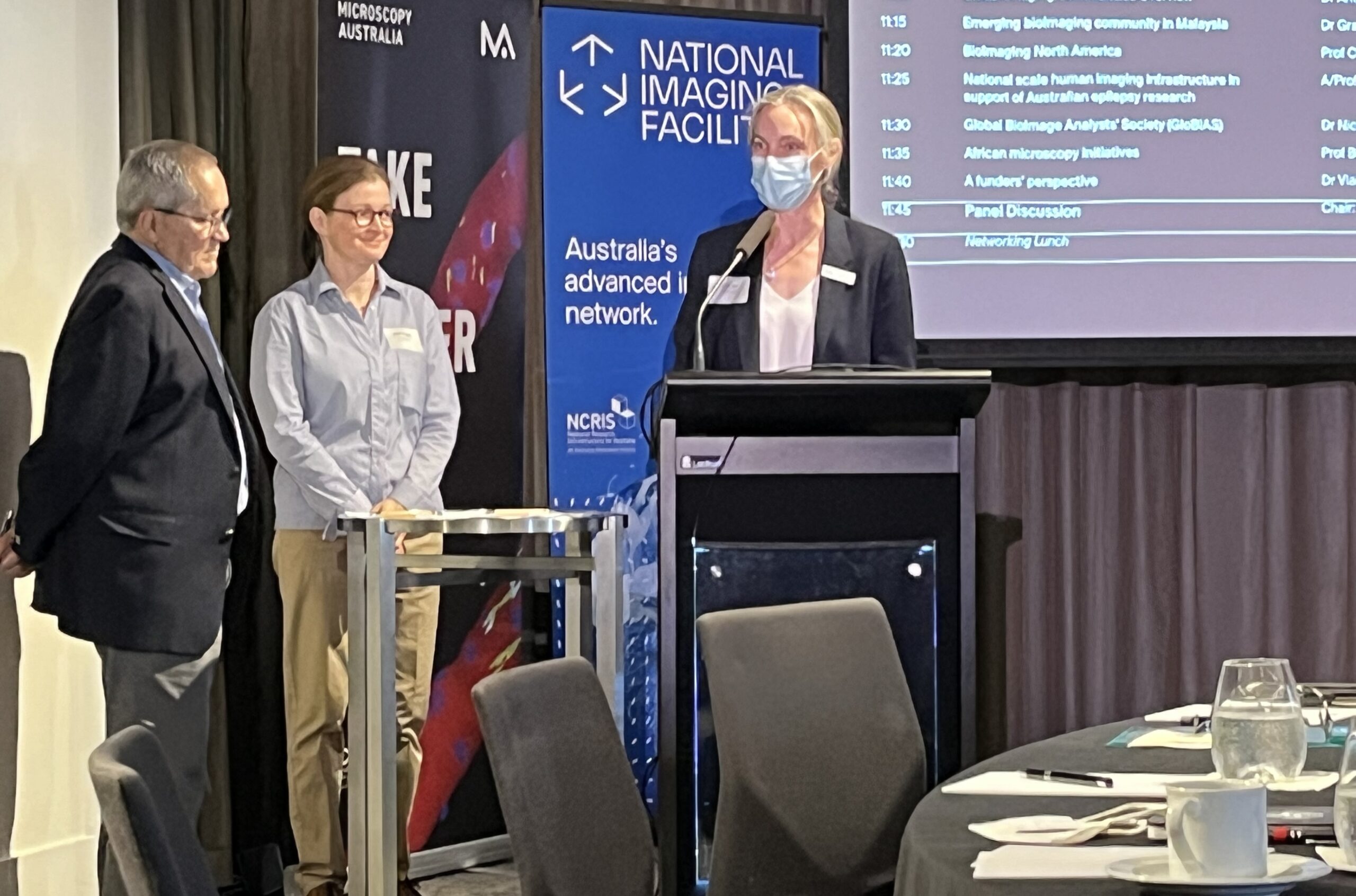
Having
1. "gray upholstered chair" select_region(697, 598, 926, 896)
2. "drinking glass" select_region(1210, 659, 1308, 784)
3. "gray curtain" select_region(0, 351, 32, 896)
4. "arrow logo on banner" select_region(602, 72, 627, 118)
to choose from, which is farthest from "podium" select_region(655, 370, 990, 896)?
"arrow logo on banner" select_region(602, 72, 627, 118)

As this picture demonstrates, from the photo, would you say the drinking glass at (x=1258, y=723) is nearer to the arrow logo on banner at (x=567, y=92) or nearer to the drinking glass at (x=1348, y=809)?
the drinking glass at (x=1348, y=809)

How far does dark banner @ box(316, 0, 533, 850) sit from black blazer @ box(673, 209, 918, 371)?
96 cm

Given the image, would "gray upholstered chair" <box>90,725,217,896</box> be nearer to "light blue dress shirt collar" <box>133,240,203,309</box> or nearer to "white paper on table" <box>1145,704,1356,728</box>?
"white paper on table" <box>1145,704,1356,728</box>

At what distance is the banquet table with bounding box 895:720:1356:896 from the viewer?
139 cm

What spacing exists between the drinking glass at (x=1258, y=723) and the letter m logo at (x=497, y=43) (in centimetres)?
311

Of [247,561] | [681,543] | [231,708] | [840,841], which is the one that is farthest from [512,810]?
Result: [231,708]

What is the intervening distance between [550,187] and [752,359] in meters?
1.14

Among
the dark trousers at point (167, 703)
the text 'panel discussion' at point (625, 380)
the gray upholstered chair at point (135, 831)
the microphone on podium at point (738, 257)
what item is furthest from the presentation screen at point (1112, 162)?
the gray upholstered chair at point (135, 831)

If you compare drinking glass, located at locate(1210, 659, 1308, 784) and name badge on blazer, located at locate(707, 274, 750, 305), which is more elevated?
name badge on blazer, located at locate(707, 274, 750, 305)

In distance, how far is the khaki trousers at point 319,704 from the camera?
13.0 ft

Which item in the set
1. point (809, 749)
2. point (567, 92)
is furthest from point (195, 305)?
point (809, 749)

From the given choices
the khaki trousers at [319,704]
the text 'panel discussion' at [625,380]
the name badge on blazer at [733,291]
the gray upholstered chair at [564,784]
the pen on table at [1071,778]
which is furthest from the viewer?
the khaki trousers at [319,704]

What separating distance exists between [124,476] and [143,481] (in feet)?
0.11

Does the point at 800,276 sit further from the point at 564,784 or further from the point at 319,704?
the point at 564,784
